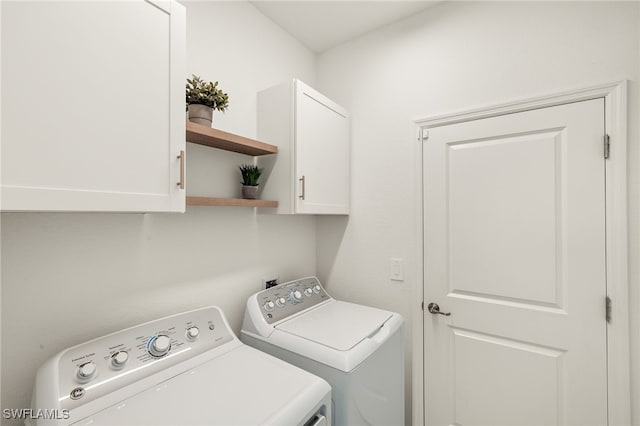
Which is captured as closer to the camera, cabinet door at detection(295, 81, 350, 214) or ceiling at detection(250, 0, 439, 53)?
cabinet door at detection(295, 81, 350, 214)

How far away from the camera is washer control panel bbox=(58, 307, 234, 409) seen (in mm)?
896

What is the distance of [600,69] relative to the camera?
1.31m

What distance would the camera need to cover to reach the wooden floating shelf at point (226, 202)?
1210 mm

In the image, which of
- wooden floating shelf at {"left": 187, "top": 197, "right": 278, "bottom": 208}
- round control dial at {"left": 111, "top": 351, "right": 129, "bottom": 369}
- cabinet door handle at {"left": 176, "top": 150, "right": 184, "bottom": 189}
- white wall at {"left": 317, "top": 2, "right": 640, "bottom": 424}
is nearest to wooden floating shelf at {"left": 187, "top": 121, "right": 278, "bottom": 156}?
cabinet door handle at {"left": 176, "top": 150, "right": 184, "bottom": 189}

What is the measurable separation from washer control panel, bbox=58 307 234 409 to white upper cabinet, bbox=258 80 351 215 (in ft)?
2.26

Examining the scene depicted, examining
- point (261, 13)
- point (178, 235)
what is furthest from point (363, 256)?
point (261, 13)

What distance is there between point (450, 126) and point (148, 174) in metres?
1.55

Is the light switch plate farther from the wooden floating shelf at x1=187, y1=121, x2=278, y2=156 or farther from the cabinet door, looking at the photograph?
the wooden floating shelf at x1=187, y1=121, x2=278, y2=156

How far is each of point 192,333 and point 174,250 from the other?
0.38 meters

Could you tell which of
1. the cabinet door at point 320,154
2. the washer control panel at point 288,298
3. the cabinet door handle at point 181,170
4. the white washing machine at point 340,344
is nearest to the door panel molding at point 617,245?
the white washing machine at point 340,344

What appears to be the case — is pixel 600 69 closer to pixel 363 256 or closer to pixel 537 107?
pixel 537 107

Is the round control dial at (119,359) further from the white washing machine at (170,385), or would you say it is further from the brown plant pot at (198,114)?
the brown plant pot at (198,114)

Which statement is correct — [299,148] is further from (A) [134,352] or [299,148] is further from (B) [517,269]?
(B) [517,269]

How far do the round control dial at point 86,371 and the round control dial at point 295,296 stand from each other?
913 millimetres
